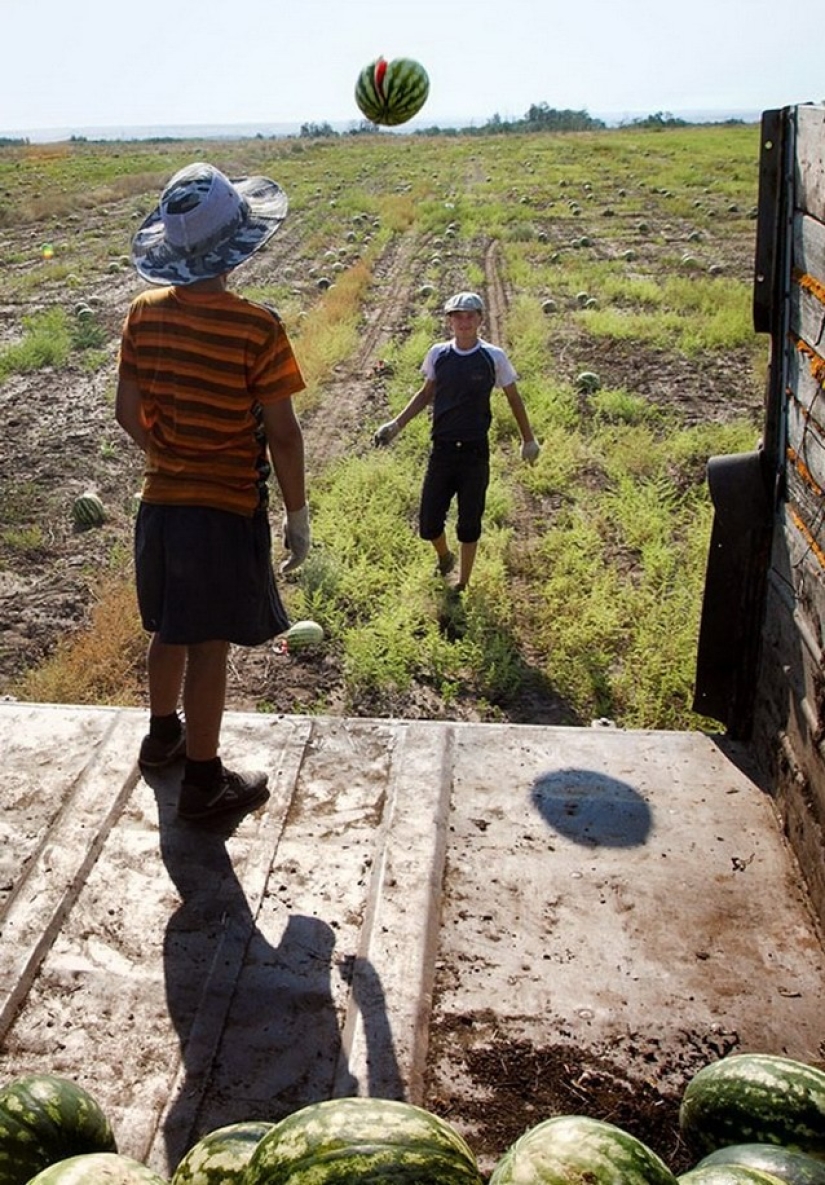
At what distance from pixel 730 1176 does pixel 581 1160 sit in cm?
32

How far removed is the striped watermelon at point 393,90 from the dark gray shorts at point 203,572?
4.26 m

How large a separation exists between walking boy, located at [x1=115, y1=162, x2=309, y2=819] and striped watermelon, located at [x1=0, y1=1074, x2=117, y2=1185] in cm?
138

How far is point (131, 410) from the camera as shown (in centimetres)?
343

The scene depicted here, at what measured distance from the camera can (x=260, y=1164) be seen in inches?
71.1

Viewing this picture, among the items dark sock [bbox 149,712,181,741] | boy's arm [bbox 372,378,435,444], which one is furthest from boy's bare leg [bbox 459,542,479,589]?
dark sock [bbox 149,712,181,741]

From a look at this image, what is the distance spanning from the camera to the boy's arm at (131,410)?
337 centimetres

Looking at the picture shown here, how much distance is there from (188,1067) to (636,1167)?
1.34 metres

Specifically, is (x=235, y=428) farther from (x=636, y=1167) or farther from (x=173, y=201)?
(x=636, y=1167)

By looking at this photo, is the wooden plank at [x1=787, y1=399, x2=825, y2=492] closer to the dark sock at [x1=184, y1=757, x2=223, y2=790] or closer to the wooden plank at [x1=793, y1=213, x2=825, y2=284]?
the wooden plank at [x1=793, y1=213, x2=825, y2=284]

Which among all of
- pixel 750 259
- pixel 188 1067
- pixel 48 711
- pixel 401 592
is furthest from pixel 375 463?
pixel 750 259

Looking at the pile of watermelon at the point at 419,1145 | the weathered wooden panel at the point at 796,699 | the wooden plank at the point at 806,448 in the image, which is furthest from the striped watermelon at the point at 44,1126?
the wooden plank at the point at 806,448

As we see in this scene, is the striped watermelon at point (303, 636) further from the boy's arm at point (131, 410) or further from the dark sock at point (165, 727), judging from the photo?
the boy's arm at point (131, 410)

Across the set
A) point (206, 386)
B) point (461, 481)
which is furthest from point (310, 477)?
point (206, 386)

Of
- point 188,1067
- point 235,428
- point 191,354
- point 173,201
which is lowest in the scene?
point 188,1067
